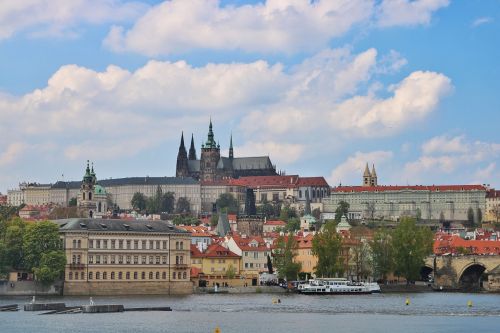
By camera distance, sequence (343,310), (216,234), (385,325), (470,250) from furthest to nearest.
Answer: (216,234) → (470,250) → (343,310) → (385,325)

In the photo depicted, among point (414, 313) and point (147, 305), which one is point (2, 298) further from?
point (414, 313)

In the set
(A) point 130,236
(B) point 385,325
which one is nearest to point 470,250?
(A) point 130,236

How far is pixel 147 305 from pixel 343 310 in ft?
43.5

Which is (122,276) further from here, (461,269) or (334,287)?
(461,269)

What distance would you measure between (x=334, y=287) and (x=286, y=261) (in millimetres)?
9289

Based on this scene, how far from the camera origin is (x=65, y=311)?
74812 mm

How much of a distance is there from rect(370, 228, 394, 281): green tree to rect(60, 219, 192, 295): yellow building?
19555mm

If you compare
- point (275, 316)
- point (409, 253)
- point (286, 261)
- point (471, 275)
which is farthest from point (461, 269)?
point (275, 316)

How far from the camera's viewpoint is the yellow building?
9719 cm

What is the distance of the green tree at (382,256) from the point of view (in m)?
114

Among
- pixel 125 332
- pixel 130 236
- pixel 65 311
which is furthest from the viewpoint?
pixel 130 236

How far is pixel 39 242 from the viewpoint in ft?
319

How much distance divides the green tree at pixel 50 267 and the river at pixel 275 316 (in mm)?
2453

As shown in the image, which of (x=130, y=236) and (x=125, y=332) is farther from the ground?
(x=130, y=236)
